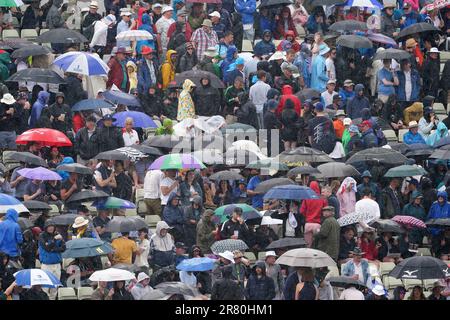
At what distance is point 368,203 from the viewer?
1347 inches

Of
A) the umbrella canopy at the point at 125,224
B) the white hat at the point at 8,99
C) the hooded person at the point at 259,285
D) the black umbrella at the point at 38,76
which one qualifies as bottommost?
the hooded person at the point at 259,285

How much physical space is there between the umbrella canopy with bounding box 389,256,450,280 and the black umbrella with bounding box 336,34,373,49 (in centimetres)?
836

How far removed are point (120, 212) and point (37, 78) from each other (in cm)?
449

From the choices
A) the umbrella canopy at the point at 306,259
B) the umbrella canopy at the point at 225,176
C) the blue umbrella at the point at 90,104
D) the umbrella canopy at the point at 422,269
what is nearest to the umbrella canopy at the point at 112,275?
the umbrella canopy at the point at 306,259

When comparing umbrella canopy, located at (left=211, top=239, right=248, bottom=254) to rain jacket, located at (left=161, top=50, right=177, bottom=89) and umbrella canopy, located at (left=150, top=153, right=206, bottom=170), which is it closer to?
umbrella canopy, located at (left=150, top=153, right=206, bottom=170)

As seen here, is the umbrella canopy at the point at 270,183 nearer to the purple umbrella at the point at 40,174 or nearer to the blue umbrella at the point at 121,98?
the purple umbrella at the point at 40,174

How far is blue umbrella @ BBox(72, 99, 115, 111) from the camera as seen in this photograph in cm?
3712

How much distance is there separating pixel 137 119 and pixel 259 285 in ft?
20.3

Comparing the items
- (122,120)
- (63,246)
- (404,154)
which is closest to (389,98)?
(404,154)

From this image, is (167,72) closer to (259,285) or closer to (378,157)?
(378,157)

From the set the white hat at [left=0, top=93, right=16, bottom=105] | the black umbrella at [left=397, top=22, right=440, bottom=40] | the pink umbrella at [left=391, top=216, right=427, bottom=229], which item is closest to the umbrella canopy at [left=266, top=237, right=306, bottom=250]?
the pink umbrella at [left=391, top=216, right=427, bottom=229]

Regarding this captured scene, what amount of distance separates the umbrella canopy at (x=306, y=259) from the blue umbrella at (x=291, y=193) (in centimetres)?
173

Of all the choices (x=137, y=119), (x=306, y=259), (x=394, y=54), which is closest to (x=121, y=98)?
(x=137, y=119)

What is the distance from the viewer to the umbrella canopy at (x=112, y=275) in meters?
30.7
